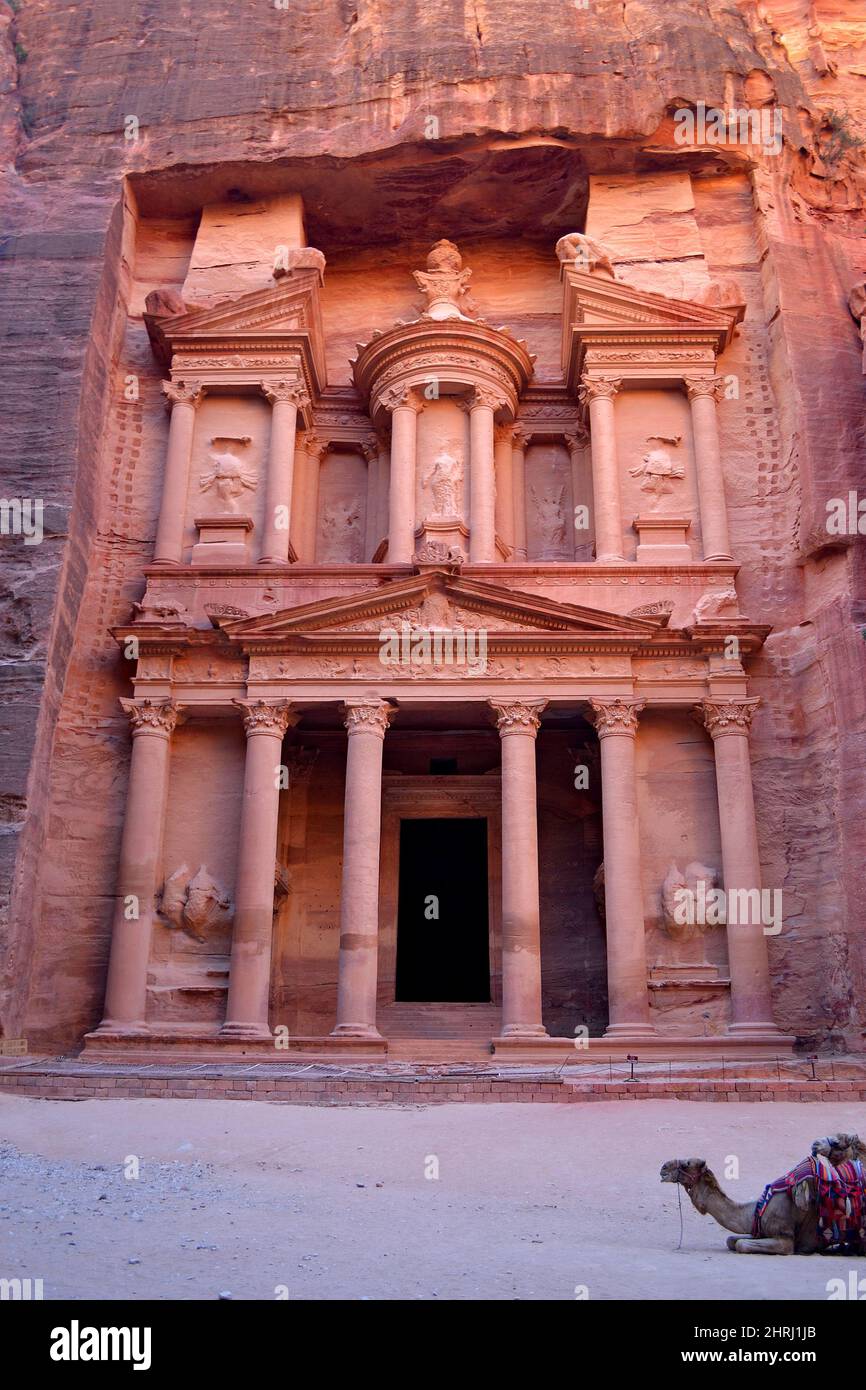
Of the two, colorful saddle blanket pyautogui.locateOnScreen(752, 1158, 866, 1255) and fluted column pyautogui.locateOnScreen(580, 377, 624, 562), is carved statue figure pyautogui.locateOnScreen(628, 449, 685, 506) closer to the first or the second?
fluted column pyautogui.locateOnScreen(580, 377, 624, 562)

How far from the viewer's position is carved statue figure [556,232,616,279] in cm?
2470

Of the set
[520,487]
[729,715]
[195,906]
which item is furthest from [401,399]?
[195,906]

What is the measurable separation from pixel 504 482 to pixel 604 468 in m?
2.67

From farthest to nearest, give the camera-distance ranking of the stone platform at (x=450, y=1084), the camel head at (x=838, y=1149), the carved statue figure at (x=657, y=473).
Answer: the carved statue figure at (x=657, y=473), the stone platform at (x=450, y=1084), the camel head at (x=838, y=1149)

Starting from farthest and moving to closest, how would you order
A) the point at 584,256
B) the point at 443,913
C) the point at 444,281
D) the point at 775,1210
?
the point at 444,281 < the point at 584,256 < the point at 443,913 < the point at 775,1210

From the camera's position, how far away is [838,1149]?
776 centimetres

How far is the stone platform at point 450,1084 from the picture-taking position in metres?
14.5

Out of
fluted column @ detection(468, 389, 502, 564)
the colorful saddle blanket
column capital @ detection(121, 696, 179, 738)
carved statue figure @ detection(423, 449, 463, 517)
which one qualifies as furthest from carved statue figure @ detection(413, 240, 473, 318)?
the colorful saddle blanket

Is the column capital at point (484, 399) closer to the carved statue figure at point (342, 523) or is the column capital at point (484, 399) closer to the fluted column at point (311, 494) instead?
the carved statue figure at point (342, 523)

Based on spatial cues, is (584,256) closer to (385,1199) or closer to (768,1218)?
(385,1199)

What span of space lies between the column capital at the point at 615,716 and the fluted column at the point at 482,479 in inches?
149

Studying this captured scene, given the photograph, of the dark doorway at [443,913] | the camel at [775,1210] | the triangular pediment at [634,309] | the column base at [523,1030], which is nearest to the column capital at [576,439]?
the triangular pediment at [634,309]

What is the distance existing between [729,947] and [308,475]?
43.7 feet

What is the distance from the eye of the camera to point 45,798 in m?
20.3
